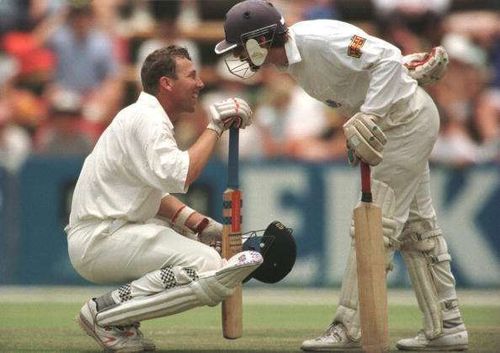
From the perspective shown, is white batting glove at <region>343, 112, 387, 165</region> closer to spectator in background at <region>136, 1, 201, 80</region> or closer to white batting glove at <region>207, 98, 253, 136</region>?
white batting glove at <region>207, 98, 253, 136</region>

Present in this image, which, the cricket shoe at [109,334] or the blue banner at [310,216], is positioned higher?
the blue banner at [310,216]

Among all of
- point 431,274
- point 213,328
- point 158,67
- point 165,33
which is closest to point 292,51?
point 158,67

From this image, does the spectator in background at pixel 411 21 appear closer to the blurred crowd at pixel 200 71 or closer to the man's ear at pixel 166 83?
the blurred crowd at pixel 200 71

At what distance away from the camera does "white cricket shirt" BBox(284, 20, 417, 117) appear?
625cm

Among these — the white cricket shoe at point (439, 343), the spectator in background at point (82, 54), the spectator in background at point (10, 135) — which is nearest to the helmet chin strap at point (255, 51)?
the white cricket shoe at point (439, 343)

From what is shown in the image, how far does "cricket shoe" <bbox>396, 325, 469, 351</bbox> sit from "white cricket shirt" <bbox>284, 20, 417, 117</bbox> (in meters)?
1.24

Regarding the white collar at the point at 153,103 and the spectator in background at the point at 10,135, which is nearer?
the white collar at the point at 153,103

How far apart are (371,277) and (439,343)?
93 cm

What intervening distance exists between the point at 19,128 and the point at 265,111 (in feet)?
7.57

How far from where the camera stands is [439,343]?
664 centimetres

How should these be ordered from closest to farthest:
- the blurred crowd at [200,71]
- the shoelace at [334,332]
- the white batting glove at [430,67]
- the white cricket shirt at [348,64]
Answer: the white cricket shirt at [348,64] → the shoelace at [334,332] → the white batting glove at [430,67] → the blurred crowd at [200,71]

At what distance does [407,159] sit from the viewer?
6516mm

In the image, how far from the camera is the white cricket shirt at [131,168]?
235 inches

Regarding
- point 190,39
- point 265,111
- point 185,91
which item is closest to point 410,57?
point 185,91
